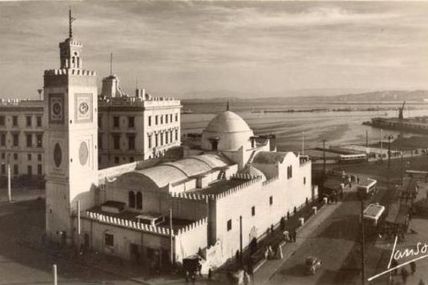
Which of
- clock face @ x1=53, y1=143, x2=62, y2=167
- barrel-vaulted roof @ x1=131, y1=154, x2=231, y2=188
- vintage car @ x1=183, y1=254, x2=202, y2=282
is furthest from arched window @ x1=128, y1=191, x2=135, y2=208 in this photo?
vintage car @ x1=183, y1=254, x2=202, y2=282

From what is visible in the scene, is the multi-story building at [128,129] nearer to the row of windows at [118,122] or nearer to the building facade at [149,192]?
the row of windows at [118,122]

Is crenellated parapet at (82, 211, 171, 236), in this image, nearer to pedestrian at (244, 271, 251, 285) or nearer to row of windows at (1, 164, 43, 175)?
pedestrian at (244, 271, 251, 285)

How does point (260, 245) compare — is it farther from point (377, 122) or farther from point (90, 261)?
point (377, 122)

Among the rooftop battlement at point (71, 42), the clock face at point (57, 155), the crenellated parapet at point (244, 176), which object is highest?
the rooftop battlement at point (71, 42)

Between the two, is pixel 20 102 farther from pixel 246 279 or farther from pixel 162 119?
pixel 246 279

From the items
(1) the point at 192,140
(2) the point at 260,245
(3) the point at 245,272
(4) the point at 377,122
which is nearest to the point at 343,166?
(1) the point at 192,140

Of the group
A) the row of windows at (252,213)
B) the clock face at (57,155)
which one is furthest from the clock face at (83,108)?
the row of windows at (252,213)

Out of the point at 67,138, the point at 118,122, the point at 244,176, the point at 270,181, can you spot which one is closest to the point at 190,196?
the point at 244,176

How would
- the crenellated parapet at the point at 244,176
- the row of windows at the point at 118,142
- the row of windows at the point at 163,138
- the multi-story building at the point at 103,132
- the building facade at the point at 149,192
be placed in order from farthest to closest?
1. the row of windows at the point at 163,138
2. the row of windows at the point at 118,142
3. the multi-story building at the point at 103,132
4. the crenellated parapet at the point at 244,176
5. the building facade at the point at 149,192
